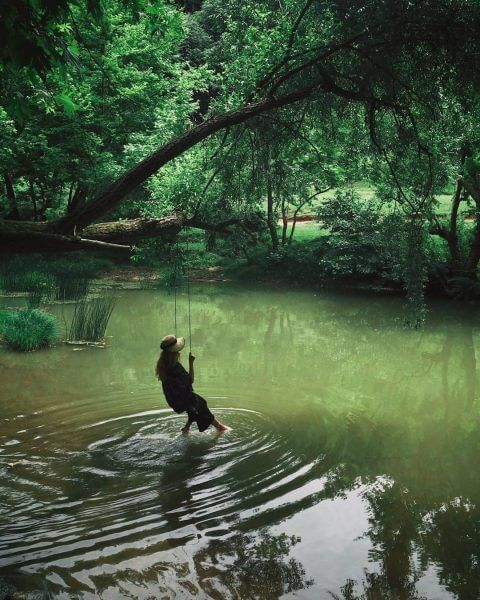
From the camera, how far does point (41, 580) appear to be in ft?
15.7

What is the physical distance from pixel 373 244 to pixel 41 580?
18727mm

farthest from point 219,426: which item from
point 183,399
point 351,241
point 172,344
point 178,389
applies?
point 351,241

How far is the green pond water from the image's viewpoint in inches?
199

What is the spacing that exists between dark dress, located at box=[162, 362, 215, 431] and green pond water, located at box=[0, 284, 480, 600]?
30cm

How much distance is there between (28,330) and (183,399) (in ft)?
20.7

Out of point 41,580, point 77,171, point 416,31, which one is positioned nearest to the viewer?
point 41,580

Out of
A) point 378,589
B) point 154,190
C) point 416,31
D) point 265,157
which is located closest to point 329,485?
point 378,589

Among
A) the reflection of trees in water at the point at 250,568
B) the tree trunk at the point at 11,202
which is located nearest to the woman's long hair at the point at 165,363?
the reflection of trees in water at the point at 250,568

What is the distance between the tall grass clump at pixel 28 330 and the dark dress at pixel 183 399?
5.87 meters

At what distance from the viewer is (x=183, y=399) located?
818 cm

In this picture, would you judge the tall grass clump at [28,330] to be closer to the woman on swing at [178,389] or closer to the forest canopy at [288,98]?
the forest canopy at [288,98]

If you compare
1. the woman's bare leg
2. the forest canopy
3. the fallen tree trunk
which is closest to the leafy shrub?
the forest canopy

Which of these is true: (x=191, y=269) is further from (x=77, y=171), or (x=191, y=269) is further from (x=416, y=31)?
(x=416, y=31)

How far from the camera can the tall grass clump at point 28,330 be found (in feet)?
43.0
